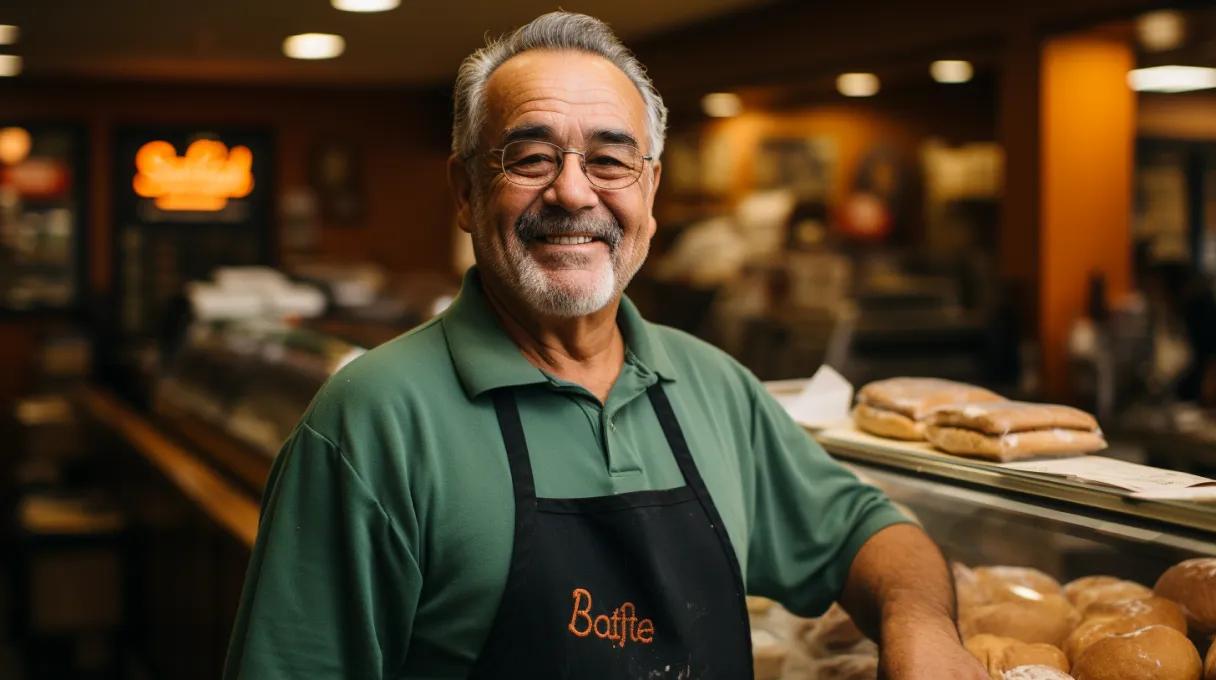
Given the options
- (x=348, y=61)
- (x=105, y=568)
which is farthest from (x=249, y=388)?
(x=348, y=61)

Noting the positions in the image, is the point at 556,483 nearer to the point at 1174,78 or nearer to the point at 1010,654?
Answer: the point at 1010,654

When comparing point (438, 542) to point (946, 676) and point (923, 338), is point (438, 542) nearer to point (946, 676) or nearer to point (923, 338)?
point (946, 676)

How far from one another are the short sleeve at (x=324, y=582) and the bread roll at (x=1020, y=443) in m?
0.80

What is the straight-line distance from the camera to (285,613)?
4.57ft

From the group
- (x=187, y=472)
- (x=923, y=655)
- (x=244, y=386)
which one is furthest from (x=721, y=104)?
(x=923, y=655)

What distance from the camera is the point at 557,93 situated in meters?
1.56

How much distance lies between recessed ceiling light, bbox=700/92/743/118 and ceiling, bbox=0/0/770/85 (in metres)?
0.53

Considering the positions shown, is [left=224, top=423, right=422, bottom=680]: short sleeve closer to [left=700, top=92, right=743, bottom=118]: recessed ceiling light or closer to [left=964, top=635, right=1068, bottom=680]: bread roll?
[left=964, top=635, right=1068, bottom=680]: bread roll

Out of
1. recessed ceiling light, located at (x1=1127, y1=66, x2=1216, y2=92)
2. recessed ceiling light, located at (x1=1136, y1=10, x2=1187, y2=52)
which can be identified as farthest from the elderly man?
recessed ceiling light, located at (x1=1127, y1=66, x2=1216, y2=92)

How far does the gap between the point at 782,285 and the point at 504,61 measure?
17.6 ft

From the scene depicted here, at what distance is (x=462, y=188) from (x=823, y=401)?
34.7 inches

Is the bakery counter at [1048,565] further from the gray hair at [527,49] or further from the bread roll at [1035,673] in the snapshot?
the gray hair at [527,49]

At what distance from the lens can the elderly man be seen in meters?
1.42

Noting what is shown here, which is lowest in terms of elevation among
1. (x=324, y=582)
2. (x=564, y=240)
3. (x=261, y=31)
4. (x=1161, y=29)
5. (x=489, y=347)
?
(x=324, y=582)
